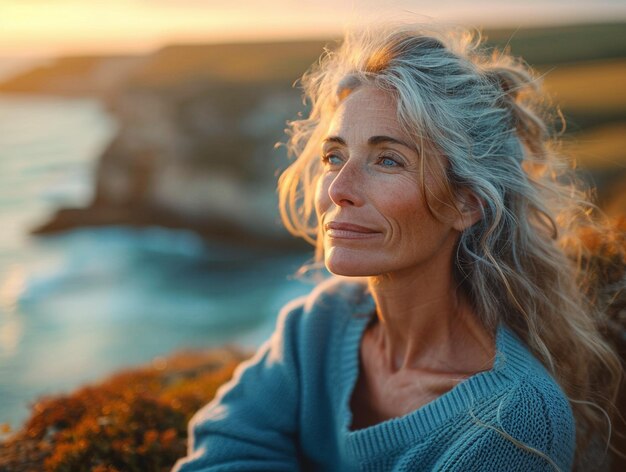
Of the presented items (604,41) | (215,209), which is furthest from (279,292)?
(604,41)

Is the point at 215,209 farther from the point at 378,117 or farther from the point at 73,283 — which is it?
the point at 378,117

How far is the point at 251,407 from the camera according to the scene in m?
3.09

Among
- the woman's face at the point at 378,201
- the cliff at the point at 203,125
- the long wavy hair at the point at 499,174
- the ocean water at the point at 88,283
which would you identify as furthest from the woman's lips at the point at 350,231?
the cliff at the point at 203,125

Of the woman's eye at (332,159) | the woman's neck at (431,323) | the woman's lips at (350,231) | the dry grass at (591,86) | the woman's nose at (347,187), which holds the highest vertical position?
the dry grass at (591,86)

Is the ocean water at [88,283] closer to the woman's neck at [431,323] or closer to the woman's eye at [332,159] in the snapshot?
the woman's neck at [431,323]

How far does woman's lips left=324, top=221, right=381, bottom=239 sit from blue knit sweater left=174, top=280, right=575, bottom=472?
0.68 metres

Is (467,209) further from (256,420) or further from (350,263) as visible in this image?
(256,420)

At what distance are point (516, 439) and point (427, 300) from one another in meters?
0.72

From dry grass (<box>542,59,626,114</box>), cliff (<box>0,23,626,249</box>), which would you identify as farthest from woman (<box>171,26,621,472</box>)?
cliff (<box>0,23,626,249</box>)

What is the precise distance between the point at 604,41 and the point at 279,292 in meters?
16.4

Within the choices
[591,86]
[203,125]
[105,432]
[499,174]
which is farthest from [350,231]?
[203,125]

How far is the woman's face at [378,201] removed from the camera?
258 cm

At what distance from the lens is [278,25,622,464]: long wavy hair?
2596 mm

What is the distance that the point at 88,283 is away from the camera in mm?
18609
